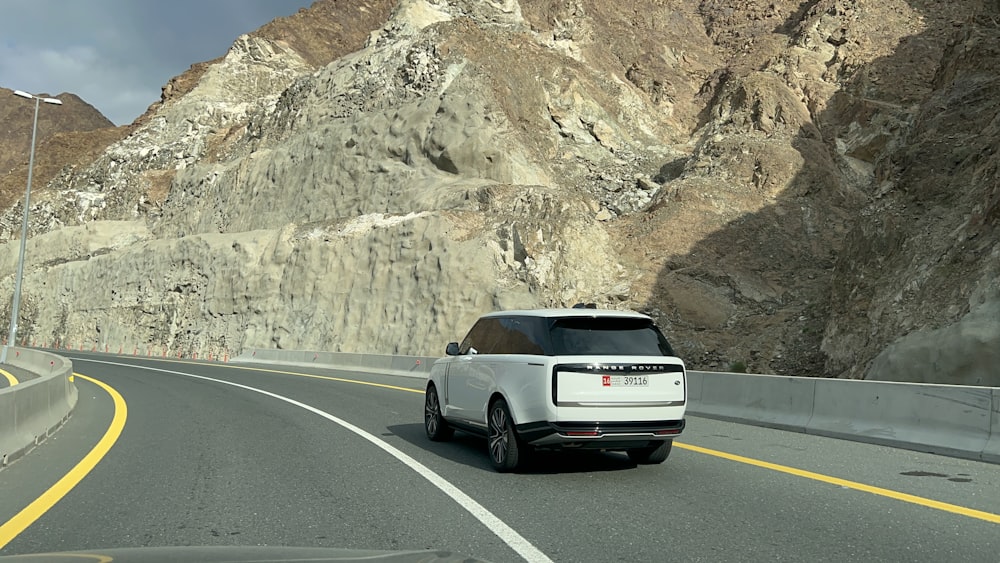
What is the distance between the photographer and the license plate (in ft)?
26.5

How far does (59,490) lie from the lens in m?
7.37

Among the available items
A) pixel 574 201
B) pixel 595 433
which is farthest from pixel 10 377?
pixel 574 201

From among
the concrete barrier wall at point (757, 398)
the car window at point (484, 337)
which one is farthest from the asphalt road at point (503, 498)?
the car window at point (484, 337)

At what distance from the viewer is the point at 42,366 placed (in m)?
26.7

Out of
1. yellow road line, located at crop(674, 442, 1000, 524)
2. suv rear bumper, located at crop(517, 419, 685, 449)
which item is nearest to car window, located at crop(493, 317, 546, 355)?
suv rear bumper, located at crop(517, 419, 685, 449)

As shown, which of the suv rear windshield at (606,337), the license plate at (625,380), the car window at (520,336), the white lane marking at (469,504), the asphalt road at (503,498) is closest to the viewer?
the white lane marking at (469,504)

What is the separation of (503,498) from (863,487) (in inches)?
133

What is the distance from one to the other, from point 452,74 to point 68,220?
1519 inches

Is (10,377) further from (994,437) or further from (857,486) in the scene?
(994,437)

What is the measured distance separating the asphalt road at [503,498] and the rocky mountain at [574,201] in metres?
12.8

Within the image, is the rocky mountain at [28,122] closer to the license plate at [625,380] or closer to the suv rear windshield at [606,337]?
the suv rear windshield at [606,337]

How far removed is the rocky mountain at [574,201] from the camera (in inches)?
1128

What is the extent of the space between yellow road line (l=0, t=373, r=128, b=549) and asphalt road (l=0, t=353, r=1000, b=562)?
8cm

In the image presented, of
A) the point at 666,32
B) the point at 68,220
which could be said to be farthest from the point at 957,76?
the point at 68,220
